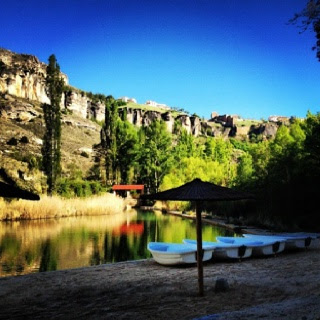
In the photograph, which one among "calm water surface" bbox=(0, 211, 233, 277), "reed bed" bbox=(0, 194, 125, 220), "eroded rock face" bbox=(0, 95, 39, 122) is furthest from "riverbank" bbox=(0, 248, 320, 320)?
"eroded rock face" bbox=(0, 95, 39, 122)

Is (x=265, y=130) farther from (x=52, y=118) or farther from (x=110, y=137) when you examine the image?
(x=52, y=118)

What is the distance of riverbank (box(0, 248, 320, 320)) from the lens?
4797 millimetres

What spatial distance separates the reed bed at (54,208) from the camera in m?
20.6

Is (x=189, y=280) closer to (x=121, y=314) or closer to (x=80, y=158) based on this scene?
(x=121, y=314)

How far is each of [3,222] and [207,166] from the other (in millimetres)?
24491

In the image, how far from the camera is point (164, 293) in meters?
6.07

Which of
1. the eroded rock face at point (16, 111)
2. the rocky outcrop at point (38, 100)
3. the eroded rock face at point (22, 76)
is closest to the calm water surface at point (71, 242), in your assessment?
the rocky outcrop at point (38, 100)

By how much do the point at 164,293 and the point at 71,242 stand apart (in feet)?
28.2

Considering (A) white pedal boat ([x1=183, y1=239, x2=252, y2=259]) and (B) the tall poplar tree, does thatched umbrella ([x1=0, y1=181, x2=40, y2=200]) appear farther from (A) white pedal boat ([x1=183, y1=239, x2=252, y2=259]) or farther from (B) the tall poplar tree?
(B) the tall poplar tree

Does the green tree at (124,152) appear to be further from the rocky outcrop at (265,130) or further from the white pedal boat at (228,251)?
the rocky outcrop at (265,130)

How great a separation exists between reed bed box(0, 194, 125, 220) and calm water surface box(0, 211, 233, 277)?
1.01 m

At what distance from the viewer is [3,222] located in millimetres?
19750

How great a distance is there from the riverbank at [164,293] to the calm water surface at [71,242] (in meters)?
2.30

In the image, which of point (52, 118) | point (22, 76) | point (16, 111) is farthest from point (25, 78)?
point (52, 118)
